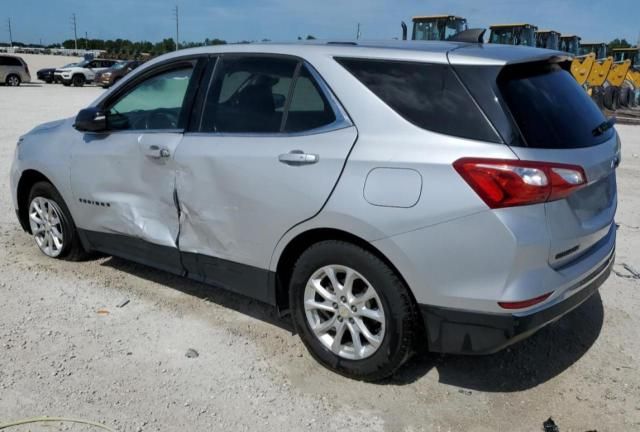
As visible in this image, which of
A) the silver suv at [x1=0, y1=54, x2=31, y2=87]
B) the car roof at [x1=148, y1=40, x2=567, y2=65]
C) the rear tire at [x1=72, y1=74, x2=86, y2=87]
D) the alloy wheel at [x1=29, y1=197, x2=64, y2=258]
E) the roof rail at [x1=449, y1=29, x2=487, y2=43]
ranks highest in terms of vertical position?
the roof rail at [x1=449, y1=29, x2=487, y2=43]

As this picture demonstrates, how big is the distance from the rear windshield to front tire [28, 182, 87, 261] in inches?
140

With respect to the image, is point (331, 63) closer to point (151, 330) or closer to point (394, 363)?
point (394, 363)

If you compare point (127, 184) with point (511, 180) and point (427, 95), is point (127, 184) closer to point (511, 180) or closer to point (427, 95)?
point (427, 95)

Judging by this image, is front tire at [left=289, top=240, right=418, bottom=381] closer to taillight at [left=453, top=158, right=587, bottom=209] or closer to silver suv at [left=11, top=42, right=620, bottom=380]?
silver suv at [left=11, top=42, right=620, bottom=380]

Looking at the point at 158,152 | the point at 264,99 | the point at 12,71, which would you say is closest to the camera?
the point at 264,99

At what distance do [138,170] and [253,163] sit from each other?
3.57 ft

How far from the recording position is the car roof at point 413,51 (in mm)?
2951

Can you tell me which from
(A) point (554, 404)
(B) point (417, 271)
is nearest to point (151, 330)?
(B) point (417, 271)

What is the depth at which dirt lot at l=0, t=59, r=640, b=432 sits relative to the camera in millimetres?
3016

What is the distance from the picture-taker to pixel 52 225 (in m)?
5.00

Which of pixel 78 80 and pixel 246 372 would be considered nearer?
pixel 246 372

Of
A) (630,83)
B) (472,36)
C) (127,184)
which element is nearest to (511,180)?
(472,36)

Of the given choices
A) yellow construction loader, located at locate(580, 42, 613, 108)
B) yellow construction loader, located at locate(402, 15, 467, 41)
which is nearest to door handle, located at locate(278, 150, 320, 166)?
yellow construction loader, located at locate(402, 15, 467, 41)

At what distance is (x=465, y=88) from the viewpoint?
2.85 meters
